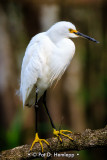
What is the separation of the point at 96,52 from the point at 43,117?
202 centimetres

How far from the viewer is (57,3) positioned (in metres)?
6.00

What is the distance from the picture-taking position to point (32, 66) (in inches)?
108

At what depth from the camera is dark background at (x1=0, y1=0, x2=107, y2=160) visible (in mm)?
6223

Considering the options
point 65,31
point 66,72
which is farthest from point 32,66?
point 66,72

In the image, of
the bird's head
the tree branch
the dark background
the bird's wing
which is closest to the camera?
the tree branch

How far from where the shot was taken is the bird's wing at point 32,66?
106 inches

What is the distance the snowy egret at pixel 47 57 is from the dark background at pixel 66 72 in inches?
105

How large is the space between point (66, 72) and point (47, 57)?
3915mm

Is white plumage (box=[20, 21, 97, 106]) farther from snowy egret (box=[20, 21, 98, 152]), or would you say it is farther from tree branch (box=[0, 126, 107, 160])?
tree branch (box=[0, 126, 107, 160])

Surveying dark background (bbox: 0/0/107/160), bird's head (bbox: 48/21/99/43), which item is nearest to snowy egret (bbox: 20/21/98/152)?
bird's head (bbox: 48/21/99/43)

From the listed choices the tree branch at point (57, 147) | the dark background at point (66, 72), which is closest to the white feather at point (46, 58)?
the tree branch at point (57, 147)

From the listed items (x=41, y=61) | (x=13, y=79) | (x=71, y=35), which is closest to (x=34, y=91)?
(x=41, y=61)

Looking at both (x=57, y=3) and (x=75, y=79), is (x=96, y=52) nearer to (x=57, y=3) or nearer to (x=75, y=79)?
(x=75, y=79)

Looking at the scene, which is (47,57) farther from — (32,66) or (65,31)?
(65,31)
